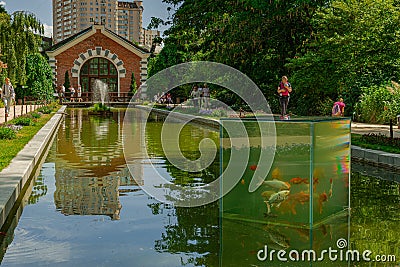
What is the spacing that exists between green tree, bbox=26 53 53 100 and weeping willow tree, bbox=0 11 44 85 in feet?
63.4

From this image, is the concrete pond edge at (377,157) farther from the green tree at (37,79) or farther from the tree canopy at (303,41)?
the green tree at (37,79)

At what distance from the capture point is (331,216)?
6.93 metres

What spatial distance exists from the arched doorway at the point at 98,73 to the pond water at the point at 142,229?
1775 inches

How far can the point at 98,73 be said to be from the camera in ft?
179

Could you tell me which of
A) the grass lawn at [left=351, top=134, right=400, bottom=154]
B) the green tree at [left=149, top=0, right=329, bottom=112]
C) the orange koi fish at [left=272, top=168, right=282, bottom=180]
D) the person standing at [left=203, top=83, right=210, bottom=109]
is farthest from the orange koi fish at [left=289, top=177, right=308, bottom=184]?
the person standing at [left=203, top=83, right=210, bottom=109]

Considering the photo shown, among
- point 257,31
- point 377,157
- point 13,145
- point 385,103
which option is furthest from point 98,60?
point 377,157

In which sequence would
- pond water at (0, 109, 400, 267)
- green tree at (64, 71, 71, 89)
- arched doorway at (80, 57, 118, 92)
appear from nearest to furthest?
pond water at (0, 109, 400, 267), green tree at (64, 71, 71, 89), arched doorway at (80, 57, 118, 92)

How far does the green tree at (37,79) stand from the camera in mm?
45141

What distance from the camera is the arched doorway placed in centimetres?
5453

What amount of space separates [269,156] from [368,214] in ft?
5.94

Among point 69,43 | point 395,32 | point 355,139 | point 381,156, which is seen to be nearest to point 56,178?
point 381,156

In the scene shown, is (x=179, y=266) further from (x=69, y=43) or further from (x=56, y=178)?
(x=69, y=43)

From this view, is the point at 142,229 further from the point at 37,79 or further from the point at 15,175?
the point at 37,79

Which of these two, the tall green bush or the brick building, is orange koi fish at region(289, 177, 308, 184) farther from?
the brick building
